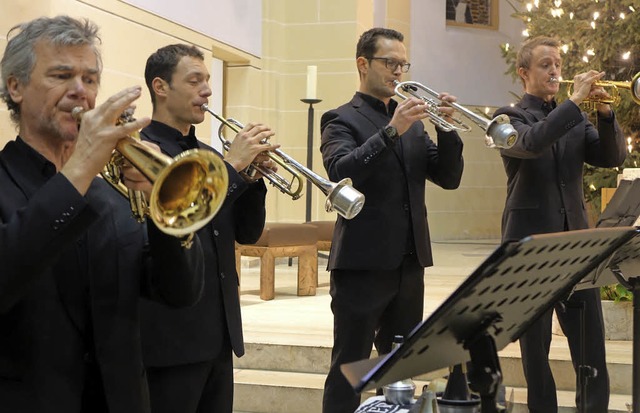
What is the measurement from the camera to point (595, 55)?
629 cm

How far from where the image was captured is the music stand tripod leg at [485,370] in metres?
1.64

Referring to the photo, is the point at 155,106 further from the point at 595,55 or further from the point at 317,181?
the point at 595,55

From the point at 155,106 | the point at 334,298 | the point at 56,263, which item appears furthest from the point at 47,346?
the point at 334,298

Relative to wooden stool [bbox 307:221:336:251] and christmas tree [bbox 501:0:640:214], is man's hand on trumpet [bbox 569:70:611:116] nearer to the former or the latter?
→ christmas tree [bbox 501:0:640:214]

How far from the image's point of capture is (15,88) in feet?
6.10

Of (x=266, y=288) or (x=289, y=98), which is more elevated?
(x=289, y=98)

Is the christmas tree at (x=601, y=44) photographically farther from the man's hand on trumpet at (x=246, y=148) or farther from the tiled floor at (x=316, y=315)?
the man's hand on trumpet at (x=246, y=148)

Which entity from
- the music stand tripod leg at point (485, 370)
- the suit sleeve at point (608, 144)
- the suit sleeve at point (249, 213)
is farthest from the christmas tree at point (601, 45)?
the music stand tripod leg at point (485, 370)

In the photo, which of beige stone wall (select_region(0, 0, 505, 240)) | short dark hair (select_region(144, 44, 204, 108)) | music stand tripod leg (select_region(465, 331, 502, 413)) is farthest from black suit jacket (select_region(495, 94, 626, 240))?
beige stone wall (select_region(0, 0, 505, 240))

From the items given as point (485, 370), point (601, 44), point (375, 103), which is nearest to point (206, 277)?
point (485, 370)

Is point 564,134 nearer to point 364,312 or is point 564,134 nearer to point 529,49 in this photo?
point 529,49

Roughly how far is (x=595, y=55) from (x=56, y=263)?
5.33m

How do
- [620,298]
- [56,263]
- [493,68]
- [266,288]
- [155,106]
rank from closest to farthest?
1. [56,263]
2. [155,106]
3. [620,298]
4. [266,288]
5. [493,68]

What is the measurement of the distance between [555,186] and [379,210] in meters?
0.92
